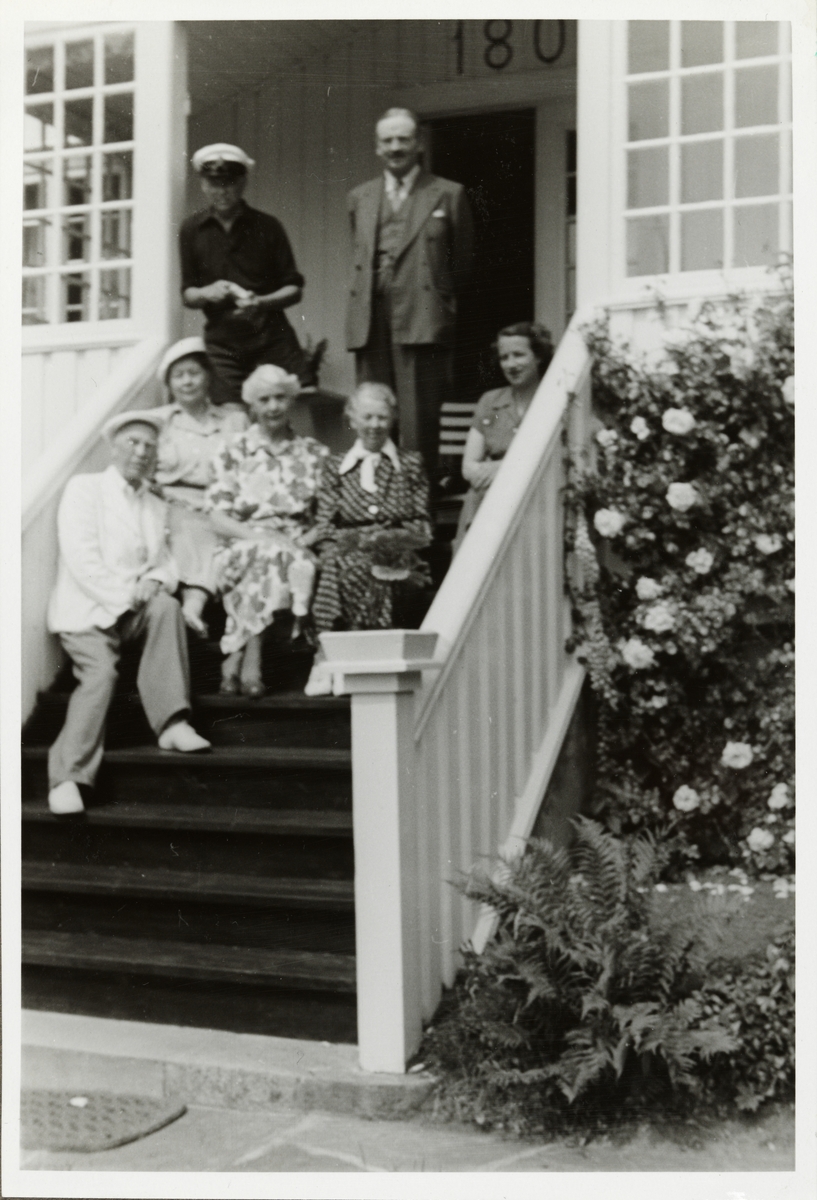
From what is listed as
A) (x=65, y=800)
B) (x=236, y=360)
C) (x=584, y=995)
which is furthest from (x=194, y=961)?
(x=236, y=360)

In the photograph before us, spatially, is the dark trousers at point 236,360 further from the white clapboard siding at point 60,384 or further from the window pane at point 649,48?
the window pane at point 649,48

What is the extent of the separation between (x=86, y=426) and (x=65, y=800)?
1669 millimetres

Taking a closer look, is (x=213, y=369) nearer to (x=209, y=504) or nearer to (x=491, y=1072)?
(x=209, y=504)

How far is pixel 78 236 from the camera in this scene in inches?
229

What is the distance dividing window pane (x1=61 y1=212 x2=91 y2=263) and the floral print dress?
4.76ft

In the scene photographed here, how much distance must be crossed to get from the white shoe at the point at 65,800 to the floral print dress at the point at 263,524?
733 millimetres

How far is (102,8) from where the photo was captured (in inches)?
138

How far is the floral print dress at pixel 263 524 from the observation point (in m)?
4.64

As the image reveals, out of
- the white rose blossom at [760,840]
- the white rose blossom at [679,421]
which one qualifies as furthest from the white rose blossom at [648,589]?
A: the white rose blossom at [760,840]

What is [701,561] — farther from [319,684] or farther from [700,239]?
[319,684]

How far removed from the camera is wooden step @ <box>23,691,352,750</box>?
434 cm

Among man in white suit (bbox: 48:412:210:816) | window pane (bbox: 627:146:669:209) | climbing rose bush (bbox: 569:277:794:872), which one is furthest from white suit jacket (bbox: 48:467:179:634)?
window pane (bbox: 627:146:669:209)

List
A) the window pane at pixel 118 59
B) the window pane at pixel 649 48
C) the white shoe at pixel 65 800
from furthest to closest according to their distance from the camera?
the window pane at pixel 118 59 → the window pane at pixel 649 48 → the white shoe at pixel 65 800

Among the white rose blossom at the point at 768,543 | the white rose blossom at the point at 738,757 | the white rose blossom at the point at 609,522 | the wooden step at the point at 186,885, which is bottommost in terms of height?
the wooden step at the point at 186,885
